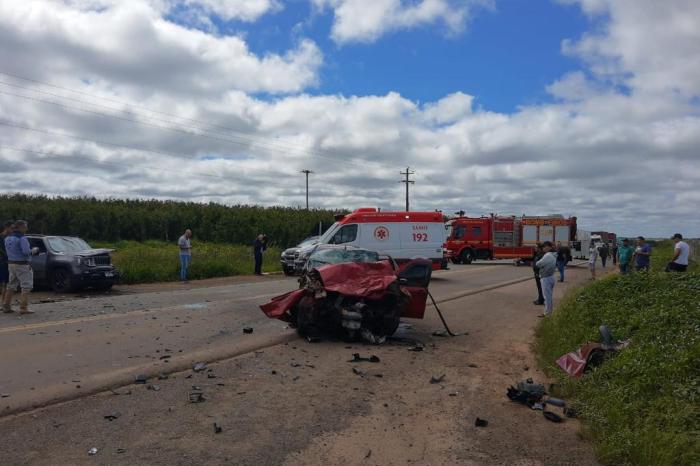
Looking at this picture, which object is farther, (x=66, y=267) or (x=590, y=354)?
(x=66, y=267)

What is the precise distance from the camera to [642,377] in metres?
5.56

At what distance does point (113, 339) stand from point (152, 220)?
1628 inches

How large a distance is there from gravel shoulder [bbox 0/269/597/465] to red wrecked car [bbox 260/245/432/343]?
965 mm

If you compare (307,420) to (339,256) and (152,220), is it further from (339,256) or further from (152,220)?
(152,220)

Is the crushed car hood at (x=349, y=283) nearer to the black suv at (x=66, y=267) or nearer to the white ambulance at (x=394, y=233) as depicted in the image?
the black suv at (x=66, y=267)

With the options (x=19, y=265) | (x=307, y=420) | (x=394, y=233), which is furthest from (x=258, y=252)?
(x=307, y=420)

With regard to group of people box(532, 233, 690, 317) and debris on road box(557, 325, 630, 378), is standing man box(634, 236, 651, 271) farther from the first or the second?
debris on road box(557, 325, 630, 378)

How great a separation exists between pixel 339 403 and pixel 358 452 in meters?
1.34

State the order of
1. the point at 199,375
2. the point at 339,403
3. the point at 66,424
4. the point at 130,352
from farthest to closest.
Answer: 1. the point at 130,352
2. the point at 199,375
3. the point at 339,403
4. the point at 66,424

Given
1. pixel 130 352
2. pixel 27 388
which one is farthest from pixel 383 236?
pixel 27 388

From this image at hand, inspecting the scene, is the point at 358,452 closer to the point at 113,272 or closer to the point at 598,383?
the point at 598,383

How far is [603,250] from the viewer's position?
114ft

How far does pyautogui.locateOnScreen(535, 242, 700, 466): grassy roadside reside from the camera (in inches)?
176

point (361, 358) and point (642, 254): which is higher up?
point (642, 254)
